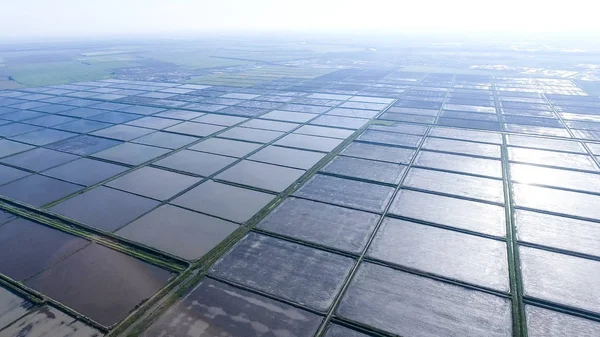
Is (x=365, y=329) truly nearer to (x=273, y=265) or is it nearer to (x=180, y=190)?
(x=273, y=265)

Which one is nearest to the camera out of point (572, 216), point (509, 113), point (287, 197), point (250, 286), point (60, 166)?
point (250, 286)

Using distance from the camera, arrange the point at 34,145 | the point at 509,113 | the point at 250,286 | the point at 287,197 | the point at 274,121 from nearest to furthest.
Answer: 1. the point at 250,286
2. the point at 287,197
3. the point at 34,145
4. the point at 274,121
5. the point at 509,113

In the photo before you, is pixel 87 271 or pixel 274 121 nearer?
pixel 87 271

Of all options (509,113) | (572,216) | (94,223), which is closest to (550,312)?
(572,216)

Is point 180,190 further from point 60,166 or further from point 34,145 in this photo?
point 34,145

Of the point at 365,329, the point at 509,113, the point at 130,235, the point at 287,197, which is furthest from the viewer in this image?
the point at 509,113

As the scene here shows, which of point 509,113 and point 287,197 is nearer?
point 287,197

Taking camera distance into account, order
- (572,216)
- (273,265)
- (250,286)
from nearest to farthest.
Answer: (250,286), (273,265), (572,216)

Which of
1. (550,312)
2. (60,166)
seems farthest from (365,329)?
(60,166)
